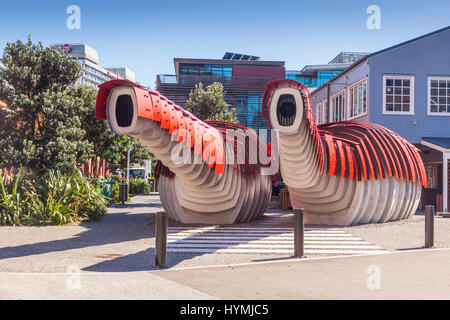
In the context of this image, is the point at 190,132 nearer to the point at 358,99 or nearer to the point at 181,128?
the point at 181,128

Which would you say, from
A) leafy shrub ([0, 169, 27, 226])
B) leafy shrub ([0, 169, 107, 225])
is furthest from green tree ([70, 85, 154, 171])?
leafy shrub ([0, 169, 27, 226])

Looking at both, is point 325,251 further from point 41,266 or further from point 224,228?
point 41,266

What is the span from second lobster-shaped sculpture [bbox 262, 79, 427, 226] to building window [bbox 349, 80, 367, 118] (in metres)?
8.28

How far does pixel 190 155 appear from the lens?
34.0 ft

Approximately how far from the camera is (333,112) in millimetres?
27953

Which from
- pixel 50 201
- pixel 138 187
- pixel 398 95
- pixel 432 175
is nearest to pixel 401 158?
pixel 398 95

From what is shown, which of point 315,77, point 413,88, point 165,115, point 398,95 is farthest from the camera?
point 315,77

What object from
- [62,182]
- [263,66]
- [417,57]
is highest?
[263,66]

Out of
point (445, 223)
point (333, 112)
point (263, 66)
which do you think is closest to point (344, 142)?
point (445, 223)

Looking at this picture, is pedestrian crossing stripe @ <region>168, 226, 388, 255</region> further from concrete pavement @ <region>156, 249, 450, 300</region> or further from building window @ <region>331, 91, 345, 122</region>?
building window @ <region>331, 91, 345, 122</region>

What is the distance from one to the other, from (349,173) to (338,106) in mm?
15409

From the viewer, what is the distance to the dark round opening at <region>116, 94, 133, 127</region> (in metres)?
8.83
